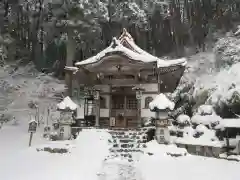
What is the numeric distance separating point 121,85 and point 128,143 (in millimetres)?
5096

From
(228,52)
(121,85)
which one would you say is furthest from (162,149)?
(228,52)

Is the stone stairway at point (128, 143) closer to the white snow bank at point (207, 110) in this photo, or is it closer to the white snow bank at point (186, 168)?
the white snow bank at point (186, 168)

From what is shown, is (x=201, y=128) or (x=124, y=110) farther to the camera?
(x=124, y=110)

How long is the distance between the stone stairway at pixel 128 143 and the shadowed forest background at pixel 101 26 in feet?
35.5

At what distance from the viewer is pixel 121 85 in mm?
16219

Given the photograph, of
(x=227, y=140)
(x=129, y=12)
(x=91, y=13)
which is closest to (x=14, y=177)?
(x=227, y=140)

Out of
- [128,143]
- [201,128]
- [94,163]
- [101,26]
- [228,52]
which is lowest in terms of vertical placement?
[94,163]

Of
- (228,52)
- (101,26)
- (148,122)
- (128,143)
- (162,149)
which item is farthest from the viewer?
(101,26)

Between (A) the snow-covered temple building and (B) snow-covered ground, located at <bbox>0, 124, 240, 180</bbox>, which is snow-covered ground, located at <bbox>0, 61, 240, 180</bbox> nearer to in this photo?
(B) snow-covered ground, located at <bbox>0, 124, 240, 180</bbox>

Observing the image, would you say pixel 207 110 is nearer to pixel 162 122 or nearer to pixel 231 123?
pixel 231 123

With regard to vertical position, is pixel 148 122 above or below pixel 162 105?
below

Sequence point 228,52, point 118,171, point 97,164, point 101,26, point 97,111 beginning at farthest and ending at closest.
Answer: point 101,26
point 228,52
point 97,111
point 97,164
point 118,171

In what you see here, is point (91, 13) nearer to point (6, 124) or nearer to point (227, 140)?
point (6, 124)

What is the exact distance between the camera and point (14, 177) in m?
7.85
